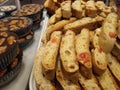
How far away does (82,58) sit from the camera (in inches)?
28.4

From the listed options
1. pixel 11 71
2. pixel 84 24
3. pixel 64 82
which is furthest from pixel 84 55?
pixel 11 71

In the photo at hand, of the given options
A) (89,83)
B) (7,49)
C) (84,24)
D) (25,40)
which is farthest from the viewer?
(25,40)

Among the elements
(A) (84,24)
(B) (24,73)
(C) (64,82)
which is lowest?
(B) (24,73)

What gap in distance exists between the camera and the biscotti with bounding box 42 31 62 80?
71 cm

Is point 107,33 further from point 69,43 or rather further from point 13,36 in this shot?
point 13,36

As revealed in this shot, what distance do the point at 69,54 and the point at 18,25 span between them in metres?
0.54

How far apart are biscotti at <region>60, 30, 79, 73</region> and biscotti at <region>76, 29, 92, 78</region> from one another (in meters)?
0.02

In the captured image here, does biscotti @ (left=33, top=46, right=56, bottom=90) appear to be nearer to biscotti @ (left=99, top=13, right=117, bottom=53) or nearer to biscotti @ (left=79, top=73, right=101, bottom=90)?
biscotti @ (left=79, top=73, right=101, bottom=90)

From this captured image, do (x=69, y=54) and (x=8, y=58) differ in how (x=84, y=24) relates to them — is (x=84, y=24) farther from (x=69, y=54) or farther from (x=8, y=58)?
(x=8, y=58)

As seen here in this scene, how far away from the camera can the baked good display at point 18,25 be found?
3.66 ft

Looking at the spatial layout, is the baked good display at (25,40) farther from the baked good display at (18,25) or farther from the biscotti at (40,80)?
the biscotti at (40,80)

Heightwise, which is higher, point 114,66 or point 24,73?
point 114,66

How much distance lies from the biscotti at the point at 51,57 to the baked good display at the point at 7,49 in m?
0.17

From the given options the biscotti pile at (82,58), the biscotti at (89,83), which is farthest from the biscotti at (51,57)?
the biscotti at (89,83)
